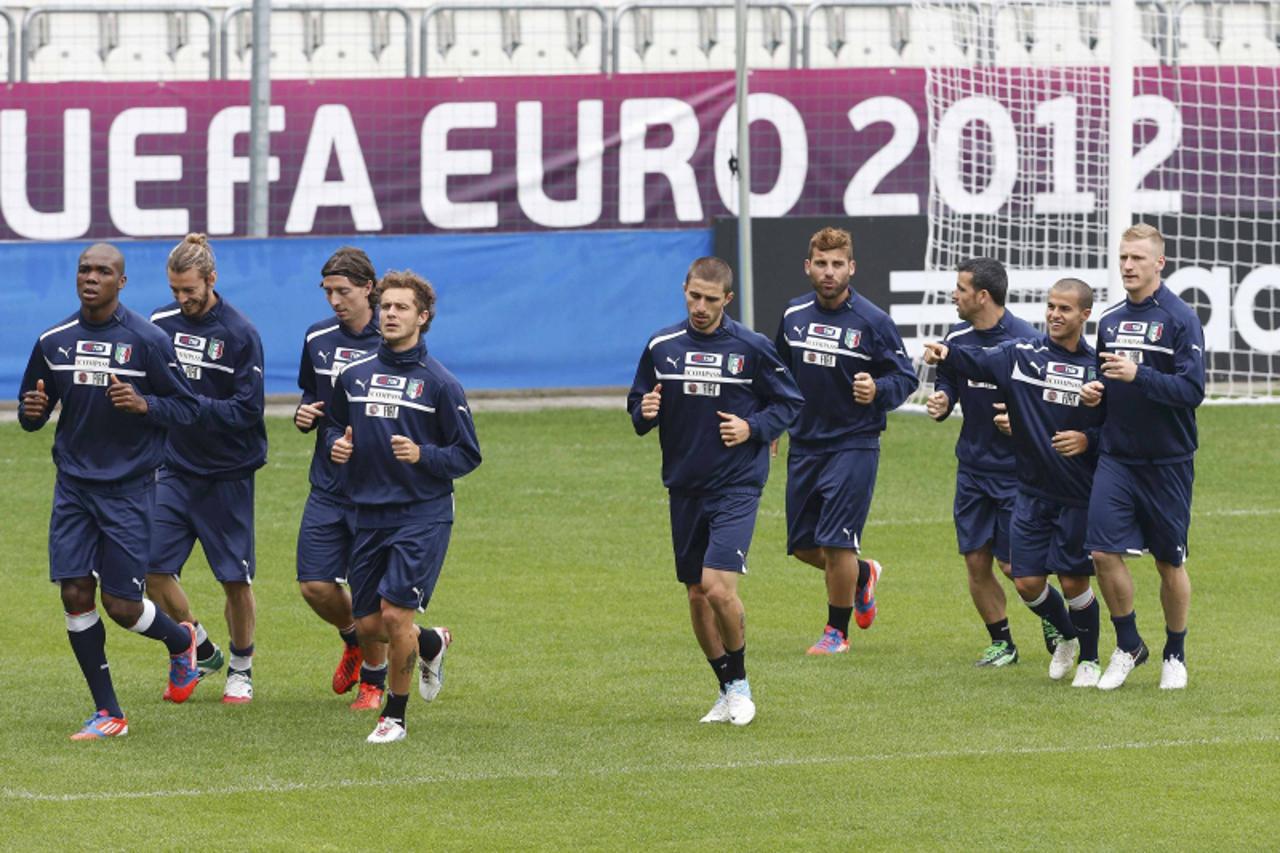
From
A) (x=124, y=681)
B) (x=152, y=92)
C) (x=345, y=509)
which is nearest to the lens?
(x=345, y=509)

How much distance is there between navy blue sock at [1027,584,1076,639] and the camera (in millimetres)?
10836

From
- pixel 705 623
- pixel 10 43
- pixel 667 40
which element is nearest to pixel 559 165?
pixel 667 40

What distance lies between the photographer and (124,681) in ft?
35.8

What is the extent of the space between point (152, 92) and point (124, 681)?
12.7 metres

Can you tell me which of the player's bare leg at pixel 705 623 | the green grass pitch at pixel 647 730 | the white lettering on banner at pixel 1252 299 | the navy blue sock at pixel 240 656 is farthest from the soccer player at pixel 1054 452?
the white lettering on banner at pixel 1252 299

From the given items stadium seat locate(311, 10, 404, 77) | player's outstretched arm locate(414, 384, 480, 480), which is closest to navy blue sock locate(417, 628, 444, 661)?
player's outstretched arm locate(414, 384, 480, 480)

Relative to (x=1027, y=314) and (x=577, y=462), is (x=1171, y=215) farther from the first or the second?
(x=577, y=462)

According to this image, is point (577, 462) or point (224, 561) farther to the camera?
point (577, 462)

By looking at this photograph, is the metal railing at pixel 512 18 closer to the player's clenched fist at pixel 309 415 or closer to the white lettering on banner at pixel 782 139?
the white lettering on banner at pixel 782 139

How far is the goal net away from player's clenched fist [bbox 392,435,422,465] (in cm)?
1241

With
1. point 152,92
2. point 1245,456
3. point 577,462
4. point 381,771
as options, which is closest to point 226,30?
point 152,92

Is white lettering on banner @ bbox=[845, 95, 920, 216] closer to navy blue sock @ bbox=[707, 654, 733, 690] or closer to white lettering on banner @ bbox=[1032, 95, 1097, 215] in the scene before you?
white lettering on banner @ bbox=[1032, 95, 1097, 215]

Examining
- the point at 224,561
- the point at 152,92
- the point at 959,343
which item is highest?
the point at 152,92

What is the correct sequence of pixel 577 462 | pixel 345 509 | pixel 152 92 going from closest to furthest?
pixel 345 509, pixel 577 462, pixel 152 92
